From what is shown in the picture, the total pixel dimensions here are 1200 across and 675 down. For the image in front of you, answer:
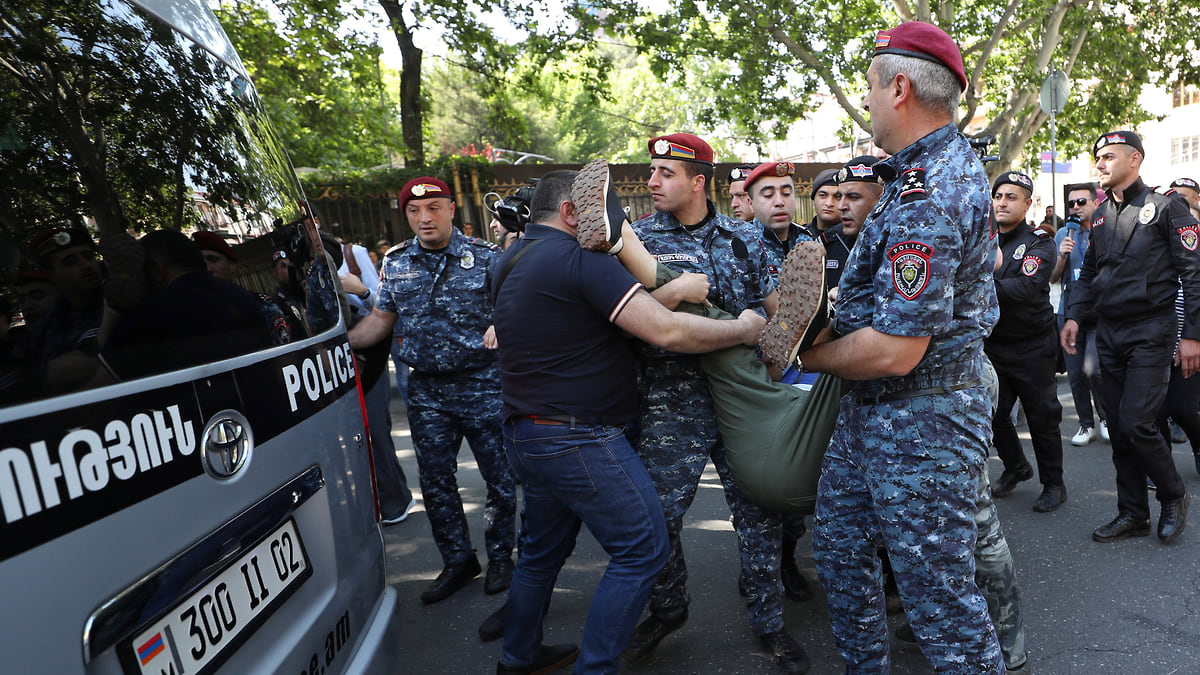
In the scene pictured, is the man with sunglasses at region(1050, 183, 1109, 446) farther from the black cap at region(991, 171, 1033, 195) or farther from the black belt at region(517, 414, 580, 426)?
the black belt at region(517, 414, 580, 426)

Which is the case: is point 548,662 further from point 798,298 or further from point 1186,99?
point 1186,99

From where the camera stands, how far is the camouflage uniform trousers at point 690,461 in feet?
9.09

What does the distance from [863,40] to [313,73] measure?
9828mm

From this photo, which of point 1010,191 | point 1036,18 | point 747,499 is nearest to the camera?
point 747,499

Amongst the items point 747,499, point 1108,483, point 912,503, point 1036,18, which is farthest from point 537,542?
point 1036,18

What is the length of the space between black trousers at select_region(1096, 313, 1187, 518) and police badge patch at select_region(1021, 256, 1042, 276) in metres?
0.43

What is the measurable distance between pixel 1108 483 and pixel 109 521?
5105mm

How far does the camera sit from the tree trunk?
37.4 ft

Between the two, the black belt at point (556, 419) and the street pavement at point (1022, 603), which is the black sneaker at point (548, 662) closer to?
the street pavement at point (1022, 603)

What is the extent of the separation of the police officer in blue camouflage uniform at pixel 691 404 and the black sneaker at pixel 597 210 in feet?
1.80

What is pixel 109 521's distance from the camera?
1.20 meters

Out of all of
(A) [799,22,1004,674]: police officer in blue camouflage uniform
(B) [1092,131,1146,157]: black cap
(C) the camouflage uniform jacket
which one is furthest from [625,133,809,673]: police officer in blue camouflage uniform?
(B) [1092,131,1146,157]: black cap

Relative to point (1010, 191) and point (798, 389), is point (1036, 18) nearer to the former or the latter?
point (1010, 191)

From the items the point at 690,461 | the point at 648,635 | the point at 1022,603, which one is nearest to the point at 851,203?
the point at 690,461
